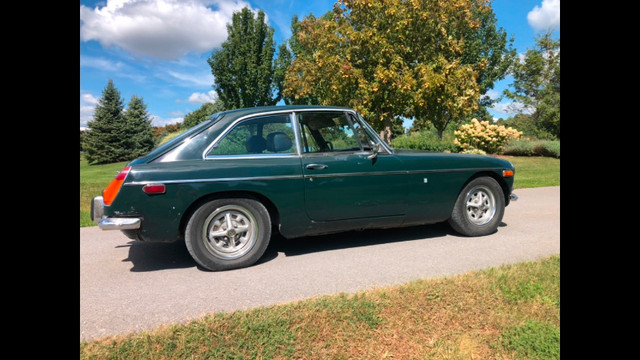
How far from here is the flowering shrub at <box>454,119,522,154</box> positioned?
2019 centimetres

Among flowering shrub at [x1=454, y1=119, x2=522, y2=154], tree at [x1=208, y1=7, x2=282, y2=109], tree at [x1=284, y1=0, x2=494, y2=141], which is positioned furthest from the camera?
tree at [x1=208, y1=7, x2=282, y2=109]

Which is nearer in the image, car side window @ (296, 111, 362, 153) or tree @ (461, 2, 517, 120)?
car side window @ (296, 111, 362, 153)

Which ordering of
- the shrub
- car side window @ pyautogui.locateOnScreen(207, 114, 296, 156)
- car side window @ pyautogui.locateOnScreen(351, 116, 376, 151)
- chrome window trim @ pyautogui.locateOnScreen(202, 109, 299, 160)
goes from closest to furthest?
chrome window trim @ pyautogui.locateOnScreen(202, 109, 299, 160) < car side window @ pyautogui.locateOnScreen(207, 114, 296, 156) < car side window @ pyautogui.locateOnScreen(351, 116, 376, 151) < the shrub

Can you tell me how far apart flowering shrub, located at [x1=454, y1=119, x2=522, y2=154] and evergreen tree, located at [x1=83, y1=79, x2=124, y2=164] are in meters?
25.8

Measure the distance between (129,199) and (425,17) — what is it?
12807 mm

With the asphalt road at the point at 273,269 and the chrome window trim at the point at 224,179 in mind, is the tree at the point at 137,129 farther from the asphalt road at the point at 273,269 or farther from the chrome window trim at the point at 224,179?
the chrome window trim at the point at 224,179

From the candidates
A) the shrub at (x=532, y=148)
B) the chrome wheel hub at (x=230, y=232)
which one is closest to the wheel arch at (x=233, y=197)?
the chrome wheel hub at (x=230, y=232)

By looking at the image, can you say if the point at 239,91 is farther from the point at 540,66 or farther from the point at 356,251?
the point at 356,251

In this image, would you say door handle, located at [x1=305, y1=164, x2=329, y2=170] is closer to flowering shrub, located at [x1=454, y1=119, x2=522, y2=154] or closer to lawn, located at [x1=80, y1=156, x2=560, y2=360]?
lawn, located at [x1=80, y1=156, x2=560, y2=360]

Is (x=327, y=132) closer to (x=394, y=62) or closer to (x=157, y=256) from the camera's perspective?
(x=157, y=256)

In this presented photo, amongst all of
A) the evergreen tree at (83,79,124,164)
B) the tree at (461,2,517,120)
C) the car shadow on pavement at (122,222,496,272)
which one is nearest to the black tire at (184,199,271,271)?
the car shadow on pavement at (122,222,496,272)

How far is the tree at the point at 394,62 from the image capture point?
13477 mm

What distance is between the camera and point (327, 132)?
452 cm
